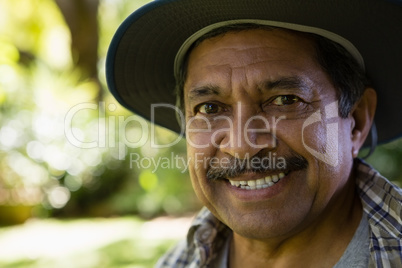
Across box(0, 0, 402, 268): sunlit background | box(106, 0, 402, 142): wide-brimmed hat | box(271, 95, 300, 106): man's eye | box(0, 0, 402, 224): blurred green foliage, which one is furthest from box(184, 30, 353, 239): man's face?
box(0, 0, 402, 224): blurred green foliage

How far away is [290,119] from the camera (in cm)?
192

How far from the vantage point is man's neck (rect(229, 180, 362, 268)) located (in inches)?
77.7

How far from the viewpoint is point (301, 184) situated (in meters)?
1.89

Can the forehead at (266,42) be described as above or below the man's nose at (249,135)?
above

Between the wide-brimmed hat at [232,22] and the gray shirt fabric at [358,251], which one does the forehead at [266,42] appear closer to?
the wide-brimmed hat at [232,22]

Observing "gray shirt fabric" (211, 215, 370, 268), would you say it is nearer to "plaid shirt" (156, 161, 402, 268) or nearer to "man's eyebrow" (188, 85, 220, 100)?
"plaid shirt" (156, 161, 402, 268)

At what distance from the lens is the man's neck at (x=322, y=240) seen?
1973 millimetres

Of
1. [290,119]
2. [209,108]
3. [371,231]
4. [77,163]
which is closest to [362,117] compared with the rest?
[290,119]

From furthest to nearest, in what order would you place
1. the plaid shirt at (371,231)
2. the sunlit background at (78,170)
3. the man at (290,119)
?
the sunlit background at (78,170) < the man at (290,119) < the plaid shirt at (371,231)

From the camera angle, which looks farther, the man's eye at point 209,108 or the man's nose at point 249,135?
the man's eye at point 209,108

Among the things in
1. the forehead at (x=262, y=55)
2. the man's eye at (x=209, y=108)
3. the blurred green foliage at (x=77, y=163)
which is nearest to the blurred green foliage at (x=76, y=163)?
the blurred green foliage at (x=77, y=163)

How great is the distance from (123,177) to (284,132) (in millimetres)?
8721

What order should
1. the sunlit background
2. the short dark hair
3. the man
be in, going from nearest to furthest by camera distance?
the man < the short dark hair < the sunlit background

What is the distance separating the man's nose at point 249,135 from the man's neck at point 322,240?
1.40 feet
